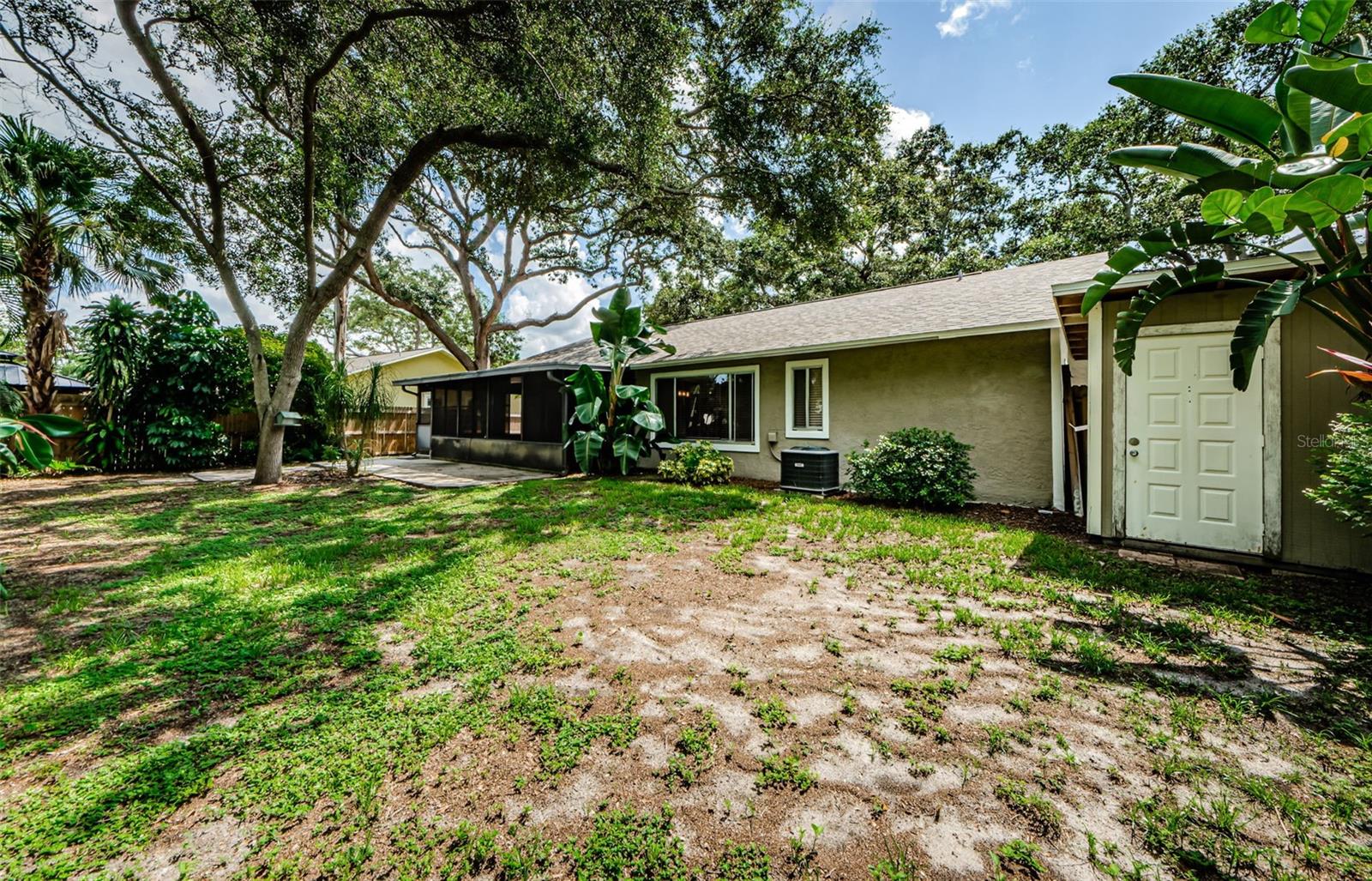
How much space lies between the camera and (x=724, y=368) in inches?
432

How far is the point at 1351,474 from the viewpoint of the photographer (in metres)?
A: 3.55

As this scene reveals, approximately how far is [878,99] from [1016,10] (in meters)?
2.46

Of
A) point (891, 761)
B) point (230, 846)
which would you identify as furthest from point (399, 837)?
point (891, 761)

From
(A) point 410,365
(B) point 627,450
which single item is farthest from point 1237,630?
(A) point 410,365

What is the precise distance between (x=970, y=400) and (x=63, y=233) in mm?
16714

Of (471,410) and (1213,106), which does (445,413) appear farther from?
(1213,106)

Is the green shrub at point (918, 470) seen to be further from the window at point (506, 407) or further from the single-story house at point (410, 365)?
the single-story house at point (410, 365)

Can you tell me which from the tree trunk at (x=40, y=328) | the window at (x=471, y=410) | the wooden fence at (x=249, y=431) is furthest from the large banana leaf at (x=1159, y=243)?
the tree trunk at (x=40, y=328)

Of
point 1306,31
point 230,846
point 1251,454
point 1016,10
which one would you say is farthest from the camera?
point 1016,10

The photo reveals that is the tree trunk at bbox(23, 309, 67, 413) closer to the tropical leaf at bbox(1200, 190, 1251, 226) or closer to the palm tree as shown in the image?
the palm tree

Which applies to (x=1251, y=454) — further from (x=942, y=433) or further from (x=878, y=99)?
(x=878, y=99)

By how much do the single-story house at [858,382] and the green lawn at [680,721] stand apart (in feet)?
10.6

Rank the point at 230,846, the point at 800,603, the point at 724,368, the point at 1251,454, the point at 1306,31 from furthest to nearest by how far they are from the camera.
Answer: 1. the point at 724,368
2. the point at 1251,454
3. the point at 800,603
4. the point at 1306,31
5. the point at 230,846

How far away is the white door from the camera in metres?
4.71
